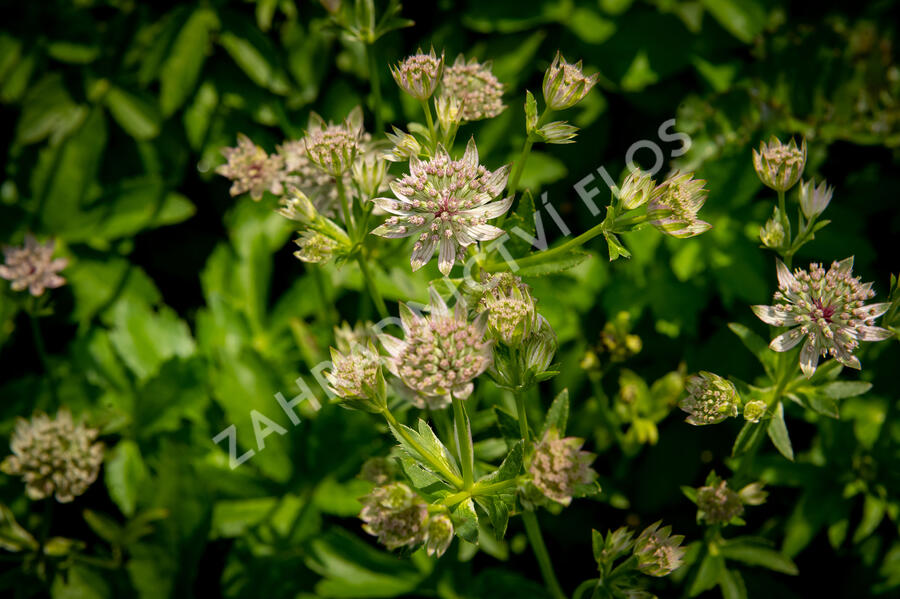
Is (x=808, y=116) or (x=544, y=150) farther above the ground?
(x=544, y=150)

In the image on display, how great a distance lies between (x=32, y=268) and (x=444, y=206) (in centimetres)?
147

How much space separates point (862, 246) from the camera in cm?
223

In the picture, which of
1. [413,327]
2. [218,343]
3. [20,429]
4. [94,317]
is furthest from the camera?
[94,317]

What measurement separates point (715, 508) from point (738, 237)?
1.02 meters

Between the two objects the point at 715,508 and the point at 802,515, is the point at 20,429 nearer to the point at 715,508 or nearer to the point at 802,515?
the point at 715,508

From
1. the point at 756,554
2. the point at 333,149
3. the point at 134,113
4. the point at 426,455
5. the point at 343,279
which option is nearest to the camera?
the point at 426,455

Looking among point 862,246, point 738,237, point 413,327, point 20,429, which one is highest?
point 20,429

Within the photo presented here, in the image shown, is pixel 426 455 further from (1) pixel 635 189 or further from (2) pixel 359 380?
(1) pixel 635 189

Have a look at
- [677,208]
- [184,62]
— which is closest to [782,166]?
[677,208]

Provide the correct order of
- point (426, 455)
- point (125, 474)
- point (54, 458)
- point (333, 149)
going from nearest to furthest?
point (426, 455), point (333, 149), point (54, 458), point (125, 474)

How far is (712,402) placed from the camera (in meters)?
1.45

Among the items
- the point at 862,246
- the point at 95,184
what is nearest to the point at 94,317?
the point at 95,184

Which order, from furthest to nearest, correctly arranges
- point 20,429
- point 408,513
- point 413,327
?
1. point 20,429
2. point 413,327
3. point 408,513

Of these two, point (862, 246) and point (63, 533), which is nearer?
point (862, 246)
